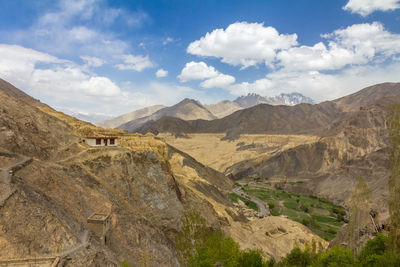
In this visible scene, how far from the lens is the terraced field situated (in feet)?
211

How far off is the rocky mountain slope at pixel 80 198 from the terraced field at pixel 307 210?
25.8 meters

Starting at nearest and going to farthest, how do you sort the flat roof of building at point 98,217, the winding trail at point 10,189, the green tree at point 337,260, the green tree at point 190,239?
the winding trail at point 10,189 → the flat roof of building at point 98,217 → the green tree at point 337,260 → the green tree at point 190,239

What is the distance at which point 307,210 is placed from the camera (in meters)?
77.2

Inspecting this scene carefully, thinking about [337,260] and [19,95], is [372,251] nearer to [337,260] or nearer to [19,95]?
[337,260]

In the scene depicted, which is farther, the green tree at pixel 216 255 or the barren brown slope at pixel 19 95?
the barren brown slope at pixel 19 95

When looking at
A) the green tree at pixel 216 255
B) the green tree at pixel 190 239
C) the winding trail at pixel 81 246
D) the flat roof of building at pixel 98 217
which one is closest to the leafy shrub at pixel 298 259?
the green tree at pixel 216 255

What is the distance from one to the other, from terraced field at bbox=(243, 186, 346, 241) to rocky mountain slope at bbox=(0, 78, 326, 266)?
84.8ft

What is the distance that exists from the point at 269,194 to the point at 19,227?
291ft

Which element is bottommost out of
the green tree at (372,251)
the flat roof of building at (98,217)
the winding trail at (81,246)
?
the green tree at (372,251)

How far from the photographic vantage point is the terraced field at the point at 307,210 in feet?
211

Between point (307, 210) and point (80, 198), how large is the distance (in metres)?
69.3

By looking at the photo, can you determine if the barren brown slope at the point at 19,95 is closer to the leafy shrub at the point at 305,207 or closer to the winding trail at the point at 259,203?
the winding trail at the point at 259,203

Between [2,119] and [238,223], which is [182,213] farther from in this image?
[2,119]

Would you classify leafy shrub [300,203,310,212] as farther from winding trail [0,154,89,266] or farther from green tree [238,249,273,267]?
winding trail [0,154,89,266]
